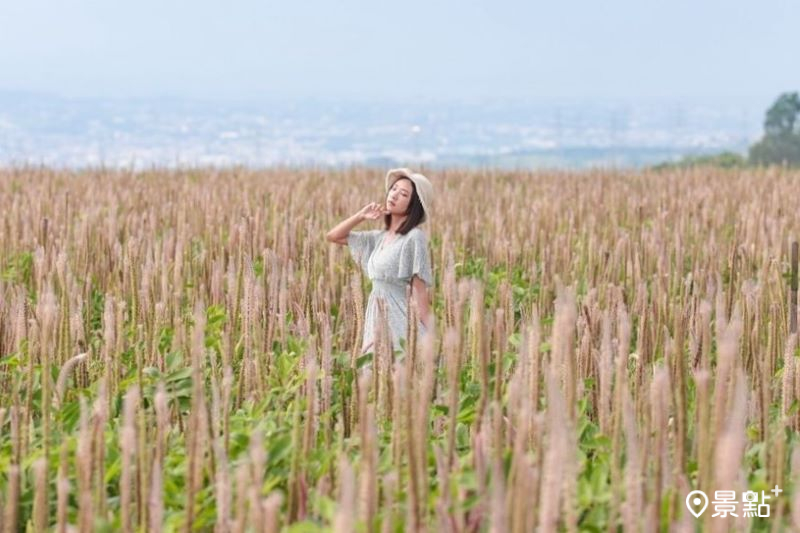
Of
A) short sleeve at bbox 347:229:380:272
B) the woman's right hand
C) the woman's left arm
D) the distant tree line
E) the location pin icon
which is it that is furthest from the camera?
the distant tree line

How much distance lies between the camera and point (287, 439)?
2.07 m

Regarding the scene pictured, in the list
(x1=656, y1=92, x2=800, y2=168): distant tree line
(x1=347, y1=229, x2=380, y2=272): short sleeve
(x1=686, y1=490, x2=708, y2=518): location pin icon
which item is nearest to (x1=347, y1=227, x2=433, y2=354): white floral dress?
(x1=347, y1=229, x2=380, y2=272): short sleeve

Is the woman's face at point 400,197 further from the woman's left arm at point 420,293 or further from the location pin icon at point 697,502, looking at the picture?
the location pin icon at point 697,502

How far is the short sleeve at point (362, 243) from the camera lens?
397 centimetres

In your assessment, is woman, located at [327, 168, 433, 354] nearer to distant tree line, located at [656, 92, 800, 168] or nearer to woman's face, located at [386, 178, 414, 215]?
woman's face, located at [386, 178, 414, 215]

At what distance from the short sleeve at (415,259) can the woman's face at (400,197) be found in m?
0.10

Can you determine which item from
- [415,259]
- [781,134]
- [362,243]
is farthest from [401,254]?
[781,134]

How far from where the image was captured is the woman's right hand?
3822 millimetres

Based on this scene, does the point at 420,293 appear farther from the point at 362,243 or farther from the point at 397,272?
the point at 362,243

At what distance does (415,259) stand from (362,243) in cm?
39

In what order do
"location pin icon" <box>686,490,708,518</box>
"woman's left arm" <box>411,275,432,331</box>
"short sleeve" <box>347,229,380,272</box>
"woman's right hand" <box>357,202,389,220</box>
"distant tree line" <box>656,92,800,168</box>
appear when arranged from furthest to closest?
"distant tree line" <box>656,92,800,168</box>
"short sleeve" <box>347,229,380,272</box>
"woman's right hand" <box>357,202,389,220</box>
"woman's left arm" <box>411,275,432,331</box>
"location pin icon" <box>686,490,708,518</box>

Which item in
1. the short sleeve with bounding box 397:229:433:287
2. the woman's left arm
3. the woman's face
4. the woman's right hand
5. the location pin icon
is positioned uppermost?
the woman's face

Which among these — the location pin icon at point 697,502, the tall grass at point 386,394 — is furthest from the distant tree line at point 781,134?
the location pin icon at point 697,502

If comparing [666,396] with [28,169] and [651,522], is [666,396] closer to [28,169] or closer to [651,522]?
[651,522]
